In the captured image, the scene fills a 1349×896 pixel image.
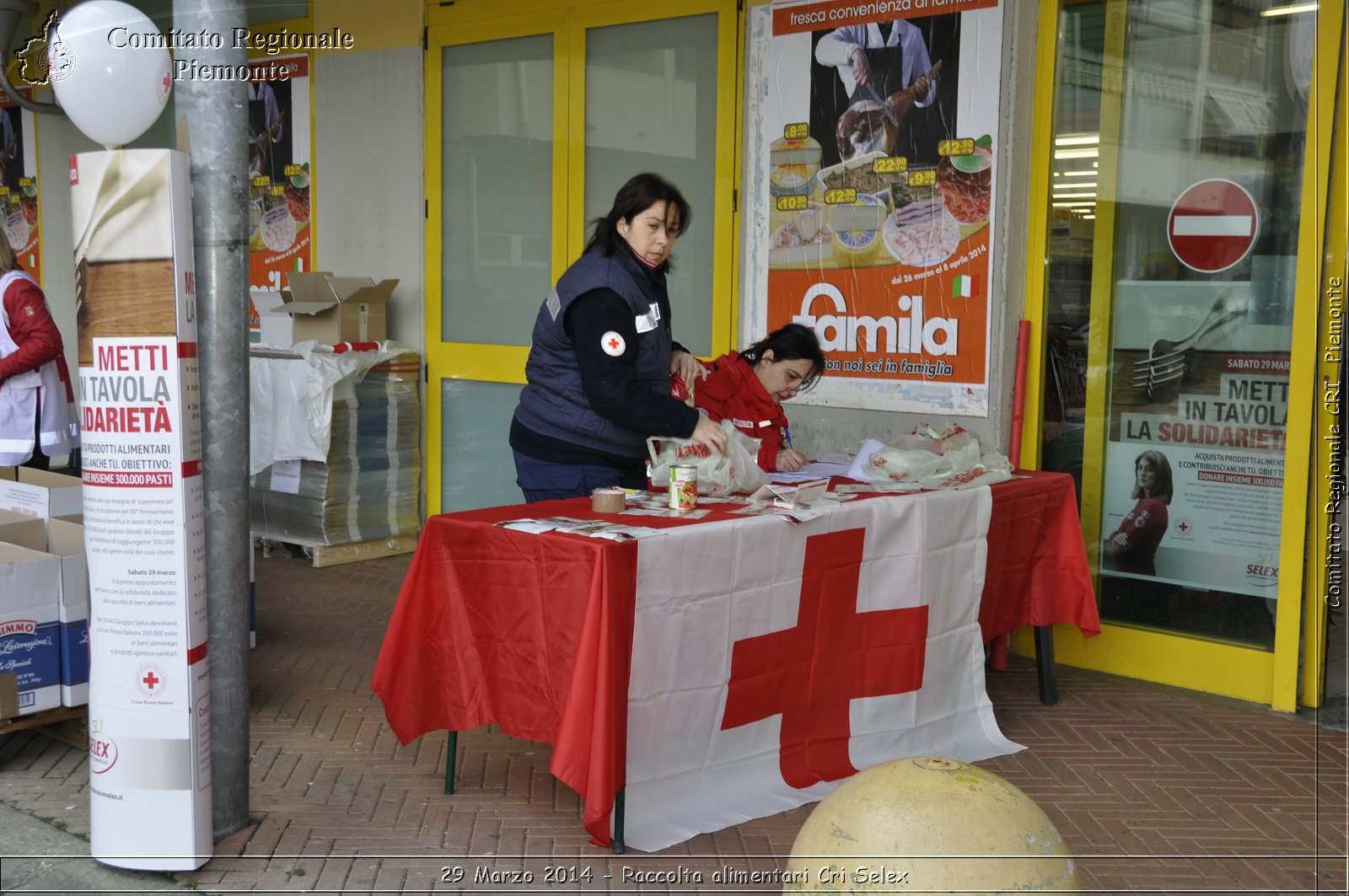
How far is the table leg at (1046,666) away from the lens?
15.9ft

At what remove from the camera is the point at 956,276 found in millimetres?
5398

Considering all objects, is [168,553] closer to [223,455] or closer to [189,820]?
[223,455]

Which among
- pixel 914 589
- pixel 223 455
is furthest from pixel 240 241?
pixel 914 589

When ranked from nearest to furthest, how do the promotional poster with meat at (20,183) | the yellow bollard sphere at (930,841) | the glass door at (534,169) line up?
1. the yellow bollard sphere at (930,841)
2. the glass door at (534,169)
3. the promotional poster with meat at (20,183)

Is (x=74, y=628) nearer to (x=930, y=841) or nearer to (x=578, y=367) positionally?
(x=578, y=367)

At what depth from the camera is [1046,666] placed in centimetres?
486

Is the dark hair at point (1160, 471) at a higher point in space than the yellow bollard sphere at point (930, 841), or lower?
higher

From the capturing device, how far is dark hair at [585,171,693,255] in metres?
3.90

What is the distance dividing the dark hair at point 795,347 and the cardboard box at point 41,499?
245 centimetres

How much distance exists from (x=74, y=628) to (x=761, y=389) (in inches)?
95.2

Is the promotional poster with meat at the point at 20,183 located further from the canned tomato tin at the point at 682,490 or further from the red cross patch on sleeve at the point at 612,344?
the canned tomato tin at the point at 682,490

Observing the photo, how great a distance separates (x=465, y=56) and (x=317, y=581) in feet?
10.3

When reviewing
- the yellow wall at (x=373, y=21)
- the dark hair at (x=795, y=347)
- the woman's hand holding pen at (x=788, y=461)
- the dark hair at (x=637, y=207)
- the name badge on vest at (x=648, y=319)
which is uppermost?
the yellow wall at (x=373, y=21)

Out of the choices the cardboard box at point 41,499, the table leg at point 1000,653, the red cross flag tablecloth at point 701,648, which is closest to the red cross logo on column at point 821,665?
the red cross flag tablecloth at point 701,648
